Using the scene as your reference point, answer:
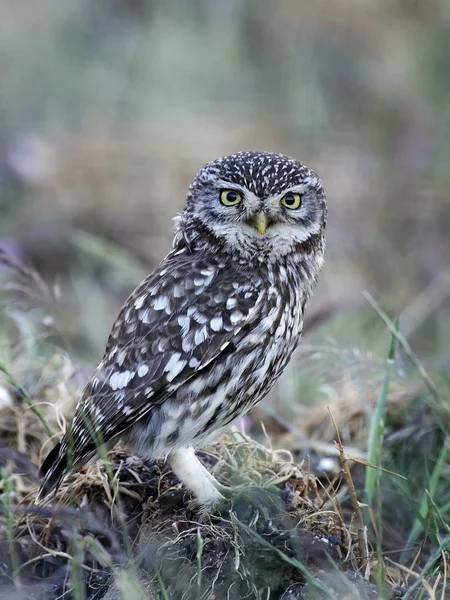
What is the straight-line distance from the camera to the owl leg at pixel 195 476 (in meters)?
3.02

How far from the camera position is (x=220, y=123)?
9195mm

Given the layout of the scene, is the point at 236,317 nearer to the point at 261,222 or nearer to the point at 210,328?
the point at 210,328

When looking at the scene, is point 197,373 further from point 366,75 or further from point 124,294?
point 366,75

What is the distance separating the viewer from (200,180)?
3445mm

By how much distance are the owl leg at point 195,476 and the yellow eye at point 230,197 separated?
89cm

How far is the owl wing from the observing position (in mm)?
3096

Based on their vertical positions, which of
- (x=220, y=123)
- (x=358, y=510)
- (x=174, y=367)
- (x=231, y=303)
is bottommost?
(x=358, y=510)

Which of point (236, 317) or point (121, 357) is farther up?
point (236, 317)

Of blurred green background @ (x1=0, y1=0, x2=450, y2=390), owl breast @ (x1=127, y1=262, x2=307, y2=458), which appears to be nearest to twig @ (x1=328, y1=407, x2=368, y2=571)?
owl breast @ (x1=127, y1=262, x2=307, y2=458)

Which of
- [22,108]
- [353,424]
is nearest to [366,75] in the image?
[22,108]

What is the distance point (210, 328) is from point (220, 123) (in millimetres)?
6330

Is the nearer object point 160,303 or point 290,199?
point 160,303

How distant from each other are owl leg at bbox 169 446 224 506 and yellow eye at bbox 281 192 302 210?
0.94 m

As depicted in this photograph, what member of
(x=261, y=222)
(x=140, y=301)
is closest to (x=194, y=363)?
→ (x=140, y=301)
